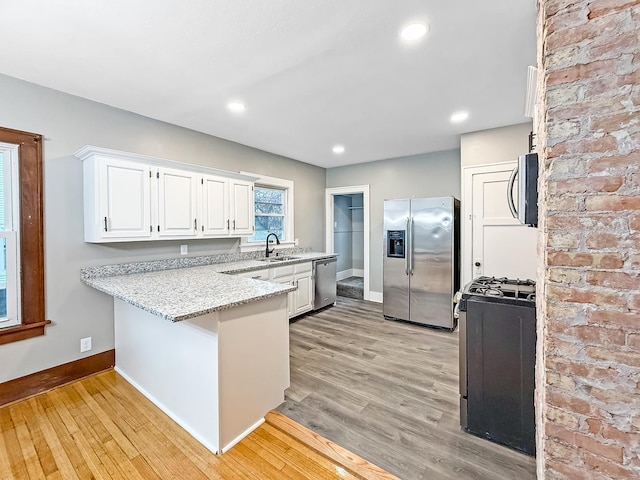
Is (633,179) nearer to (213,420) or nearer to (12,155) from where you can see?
(213,420)

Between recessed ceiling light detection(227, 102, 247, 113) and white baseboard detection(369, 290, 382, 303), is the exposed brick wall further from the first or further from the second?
white baseboard detection(369, 290, 382, 303)

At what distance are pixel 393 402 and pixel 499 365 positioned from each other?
856 mm

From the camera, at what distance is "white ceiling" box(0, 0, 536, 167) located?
161 centimetres

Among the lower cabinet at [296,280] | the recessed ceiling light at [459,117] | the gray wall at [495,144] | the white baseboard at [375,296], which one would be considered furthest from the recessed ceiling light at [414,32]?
the white baseboard at [375,296]

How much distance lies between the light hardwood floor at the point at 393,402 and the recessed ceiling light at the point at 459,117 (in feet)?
8.51

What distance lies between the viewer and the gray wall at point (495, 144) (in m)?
3.28

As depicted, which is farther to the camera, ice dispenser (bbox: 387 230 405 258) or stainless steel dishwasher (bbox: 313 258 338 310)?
stainless steel dishwasher (bbox: 313 258 338 310)

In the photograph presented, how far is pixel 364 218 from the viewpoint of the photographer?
5367 millimetres

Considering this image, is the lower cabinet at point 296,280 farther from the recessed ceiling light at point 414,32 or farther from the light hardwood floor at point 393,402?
the recessed ceiling light at point 414,32

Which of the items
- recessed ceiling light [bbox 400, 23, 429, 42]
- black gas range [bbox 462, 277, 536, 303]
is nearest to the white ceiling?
recessed ceiling light [bbox 400, 23, 429, 42]

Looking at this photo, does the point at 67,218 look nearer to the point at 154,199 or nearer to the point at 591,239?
the point at 154,199

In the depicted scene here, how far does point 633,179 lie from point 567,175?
0.56 feet

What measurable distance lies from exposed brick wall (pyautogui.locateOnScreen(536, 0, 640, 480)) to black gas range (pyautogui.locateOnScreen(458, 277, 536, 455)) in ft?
2.37

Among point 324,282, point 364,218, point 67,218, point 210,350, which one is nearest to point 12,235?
point 67,218
